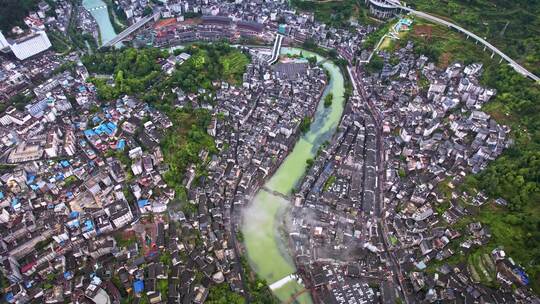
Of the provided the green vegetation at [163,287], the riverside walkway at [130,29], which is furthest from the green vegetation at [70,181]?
the riverside walkway at [130,29]

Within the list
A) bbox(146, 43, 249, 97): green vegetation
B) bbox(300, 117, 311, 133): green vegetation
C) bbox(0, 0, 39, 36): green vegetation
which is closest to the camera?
bbox(300, 117, 311, 133): green vegetation

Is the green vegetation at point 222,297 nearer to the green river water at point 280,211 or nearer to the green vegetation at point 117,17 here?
the green river water at point 280,211

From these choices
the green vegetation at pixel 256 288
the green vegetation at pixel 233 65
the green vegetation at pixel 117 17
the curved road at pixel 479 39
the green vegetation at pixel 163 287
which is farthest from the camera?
the green vegetation at pixel 117 17

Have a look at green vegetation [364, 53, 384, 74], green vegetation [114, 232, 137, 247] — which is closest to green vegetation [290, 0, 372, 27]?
green vegetation [364, 53, 384, 74]

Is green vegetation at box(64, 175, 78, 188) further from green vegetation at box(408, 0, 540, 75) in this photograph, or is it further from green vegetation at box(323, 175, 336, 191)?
green vegetation at box(408, 0, 540, 75)

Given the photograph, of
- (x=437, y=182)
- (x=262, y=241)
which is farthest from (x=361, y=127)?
(x=262, y=241)

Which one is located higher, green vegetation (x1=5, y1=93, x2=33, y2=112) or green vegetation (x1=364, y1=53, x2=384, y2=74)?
green vegetation (x1=364, y1=53, x2=384, y2=74)

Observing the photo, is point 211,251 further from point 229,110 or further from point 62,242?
point 229,110
